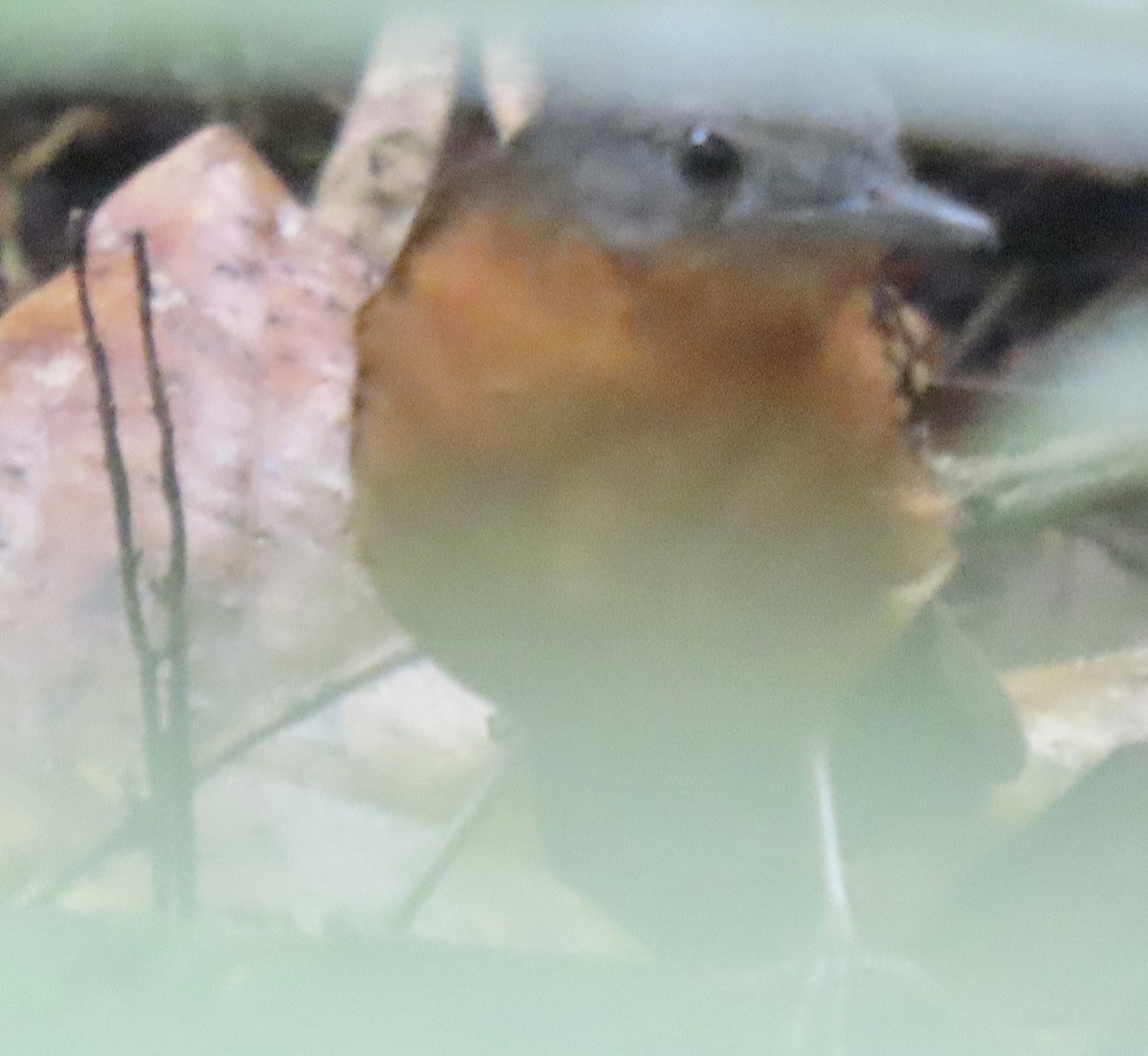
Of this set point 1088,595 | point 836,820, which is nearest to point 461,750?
point 836,820

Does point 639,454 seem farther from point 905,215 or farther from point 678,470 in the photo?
point 905,215

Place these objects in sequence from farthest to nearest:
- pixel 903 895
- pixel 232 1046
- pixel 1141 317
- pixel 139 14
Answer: pixel 1141 317 < pixel 903 895 < pixel 139 14 < pixel 232 1046

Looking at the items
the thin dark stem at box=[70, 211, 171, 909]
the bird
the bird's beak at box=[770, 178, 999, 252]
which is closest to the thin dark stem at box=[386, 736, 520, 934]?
the bird

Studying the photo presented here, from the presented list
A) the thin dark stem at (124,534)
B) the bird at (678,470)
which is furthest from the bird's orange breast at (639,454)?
the thin dark stem at (124,534)

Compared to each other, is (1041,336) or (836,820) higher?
(1041,336)

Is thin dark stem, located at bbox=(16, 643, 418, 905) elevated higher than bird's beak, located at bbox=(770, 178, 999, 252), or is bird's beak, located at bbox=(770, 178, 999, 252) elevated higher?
bird's beak, located at bbox=(770, 178, 999, 252)

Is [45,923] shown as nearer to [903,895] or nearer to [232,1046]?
[232,1046]

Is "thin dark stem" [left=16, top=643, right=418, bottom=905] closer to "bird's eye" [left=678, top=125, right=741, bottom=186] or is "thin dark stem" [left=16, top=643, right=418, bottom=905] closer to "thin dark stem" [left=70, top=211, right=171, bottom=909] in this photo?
"thin dark stem" [left=70, top=211, right=171, bottom=909]

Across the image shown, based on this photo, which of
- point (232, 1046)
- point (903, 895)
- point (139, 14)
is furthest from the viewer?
point (903, 895)
